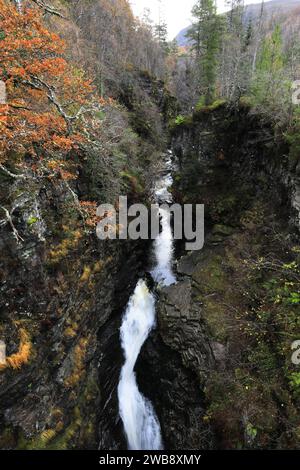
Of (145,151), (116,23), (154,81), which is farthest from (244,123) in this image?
(116,23)

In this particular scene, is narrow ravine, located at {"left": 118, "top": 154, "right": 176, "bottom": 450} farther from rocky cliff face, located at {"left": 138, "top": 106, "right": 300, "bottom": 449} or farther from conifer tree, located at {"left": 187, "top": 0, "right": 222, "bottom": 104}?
conifer tree, located at {"left": 187, "top": 0, "right": 222, "bottom": 104}

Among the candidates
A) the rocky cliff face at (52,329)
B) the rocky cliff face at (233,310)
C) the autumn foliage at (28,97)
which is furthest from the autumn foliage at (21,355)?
the rocky cliff face at (233,310)

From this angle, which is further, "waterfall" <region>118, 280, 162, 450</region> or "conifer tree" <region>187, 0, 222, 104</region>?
"conifer tree" <region>187, 0, 222, 104</region>

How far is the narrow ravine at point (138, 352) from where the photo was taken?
11.2m

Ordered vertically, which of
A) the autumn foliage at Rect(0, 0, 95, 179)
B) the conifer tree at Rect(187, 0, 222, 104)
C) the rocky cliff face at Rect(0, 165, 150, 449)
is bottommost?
the rocky cliff face at Rect(0, 165, 150, 449)

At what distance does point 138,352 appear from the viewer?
13.6m

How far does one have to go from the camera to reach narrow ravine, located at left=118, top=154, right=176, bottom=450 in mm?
11195
